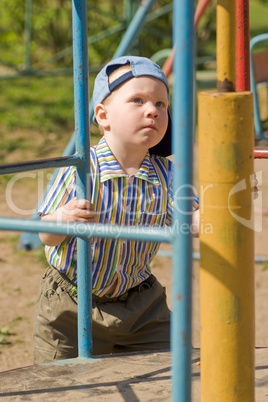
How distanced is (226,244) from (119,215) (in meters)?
0.73

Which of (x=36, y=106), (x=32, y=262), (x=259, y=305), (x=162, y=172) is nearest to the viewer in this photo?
(x=162, y=172)

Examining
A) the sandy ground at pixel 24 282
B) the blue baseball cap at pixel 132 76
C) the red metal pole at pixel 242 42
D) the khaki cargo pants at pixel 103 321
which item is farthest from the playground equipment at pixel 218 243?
the sandy ground at pixel 24 282

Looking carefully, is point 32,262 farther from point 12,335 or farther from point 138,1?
point 138,1

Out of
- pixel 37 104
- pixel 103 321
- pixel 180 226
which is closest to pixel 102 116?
pixel 103 321

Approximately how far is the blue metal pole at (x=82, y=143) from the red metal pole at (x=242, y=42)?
395 mm

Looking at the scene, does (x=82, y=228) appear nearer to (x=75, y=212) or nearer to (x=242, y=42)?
(x=75, y=212)

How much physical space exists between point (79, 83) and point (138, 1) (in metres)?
6.08

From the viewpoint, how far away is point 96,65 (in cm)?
845

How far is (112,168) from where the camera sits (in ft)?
6.17

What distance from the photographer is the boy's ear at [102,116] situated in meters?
1.91

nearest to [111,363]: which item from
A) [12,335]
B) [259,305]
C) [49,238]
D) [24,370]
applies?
[24,370]

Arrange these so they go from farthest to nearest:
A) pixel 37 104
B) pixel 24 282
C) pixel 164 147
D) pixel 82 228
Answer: pixel 37 104, pixel 24 282, pixel 164 147, pixel 82 228

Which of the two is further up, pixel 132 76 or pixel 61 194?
pixel 132 76

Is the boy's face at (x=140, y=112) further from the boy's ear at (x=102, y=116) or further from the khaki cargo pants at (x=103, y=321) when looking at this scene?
the khaki cargo pants at (x=103, y=321)
